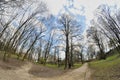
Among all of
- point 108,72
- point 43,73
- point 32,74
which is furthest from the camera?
point 43,73

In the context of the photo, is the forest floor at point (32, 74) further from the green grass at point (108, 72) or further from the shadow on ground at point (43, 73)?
the green grass at point (108, 72)

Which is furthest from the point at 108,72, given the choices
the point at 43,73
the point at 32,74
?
the point at 43,73

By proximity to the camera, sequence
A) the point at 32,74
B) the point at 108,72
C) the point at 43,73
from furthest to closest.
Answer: the point at 43,73
the point at 32,74
the point at 108,72

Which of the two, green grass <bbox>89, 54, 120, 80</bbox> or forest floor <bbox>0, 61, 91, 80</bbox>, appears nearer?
green grass <bbox>89, 54, 120, 80</bbox>

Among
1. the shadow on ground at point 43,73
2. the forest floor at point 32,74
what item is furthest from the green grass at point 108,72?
the shadow on ground at point 43,73

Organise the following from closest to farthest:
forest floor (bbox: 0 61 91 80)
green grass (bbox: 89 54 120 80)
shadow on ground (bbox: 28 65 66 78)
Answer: green grass (bbox: 89 54 120 80) → forest floor (bbox: 0 61 91 80) → shadow on ground (bbox: 28 65 66 78)

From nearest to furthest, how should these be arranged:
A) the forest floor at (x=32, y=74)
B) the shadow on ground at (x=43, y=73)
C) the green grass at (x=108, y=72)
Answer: the green grass at (x=108, y=72)
the forest floor at (x=32, y=74)
the shadow on ground at (x=43, y=73)

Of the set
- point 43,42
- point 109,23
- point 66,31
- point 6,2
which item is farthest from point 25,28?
point 6,2

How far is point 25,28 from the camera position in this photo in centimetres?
3356

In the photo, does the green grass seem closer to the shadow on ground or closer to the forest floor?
the forest floor

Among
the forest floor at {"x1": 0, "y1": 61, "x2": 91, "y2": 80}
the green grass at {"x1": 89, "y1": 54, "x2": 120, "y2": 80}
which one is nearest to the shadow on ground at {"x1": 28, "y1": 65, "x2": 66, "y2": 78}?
the forest floor at {"x1": 0, "y1": 61, "x2": 91, "y2": 80}

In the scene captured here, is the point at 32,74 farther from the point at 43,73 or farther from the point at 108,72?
the point at 108,72

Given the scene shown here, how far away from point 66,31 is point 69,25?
5.62ft

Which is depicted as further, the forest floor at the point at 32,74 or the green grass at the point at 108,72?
the forest floor at the point at 32,74
